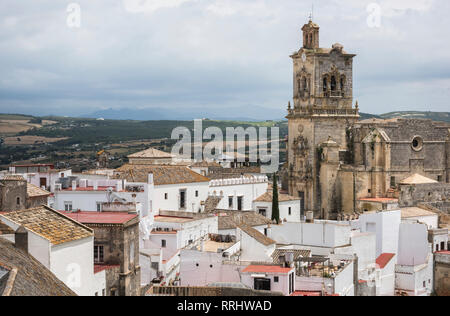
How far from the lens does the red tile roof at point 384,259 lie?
1444 inches

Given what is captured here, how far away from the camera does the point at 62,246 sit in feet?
71.1

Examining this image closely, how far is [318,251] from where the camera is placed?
116 feet

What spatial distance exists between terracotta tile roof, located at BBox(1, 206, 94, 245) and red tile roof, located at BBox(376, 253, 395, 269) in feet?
61.2

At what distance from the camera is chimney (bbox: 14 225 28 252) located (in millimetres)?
20859

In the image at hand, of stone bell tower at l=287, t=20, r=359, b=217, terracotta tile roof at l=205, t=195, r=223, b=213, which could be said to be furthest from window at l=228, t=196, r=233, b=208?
stone bell tower at l=287, t=20, r=359, b=217

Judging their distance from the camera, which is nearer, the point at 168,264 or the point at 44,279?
the point at 44,279

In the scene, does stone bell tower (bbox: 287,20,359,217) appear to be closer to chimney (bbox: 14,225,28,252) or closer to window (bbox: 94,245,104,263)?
window (bbox: 94,245,104,263)

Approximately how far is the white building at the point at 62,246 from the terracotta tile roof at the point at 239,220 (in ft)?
58.4

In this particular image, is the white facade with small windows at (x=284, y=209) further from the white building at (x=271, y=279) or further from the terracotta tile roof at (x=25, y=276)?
the terracotta tile roof at (x=25, y=276)

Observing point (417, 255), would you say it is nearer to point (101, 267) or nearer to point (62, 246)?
point (101, 267)

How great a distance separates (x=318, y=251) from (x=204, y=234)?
6.46 metres

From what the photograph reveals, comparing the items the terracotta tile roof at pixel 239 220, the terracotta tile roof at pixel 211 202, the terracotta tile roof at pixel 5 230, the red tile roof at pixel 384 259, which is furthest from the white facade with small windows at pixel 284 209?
the terracotta tile roof at pixel 5 230
